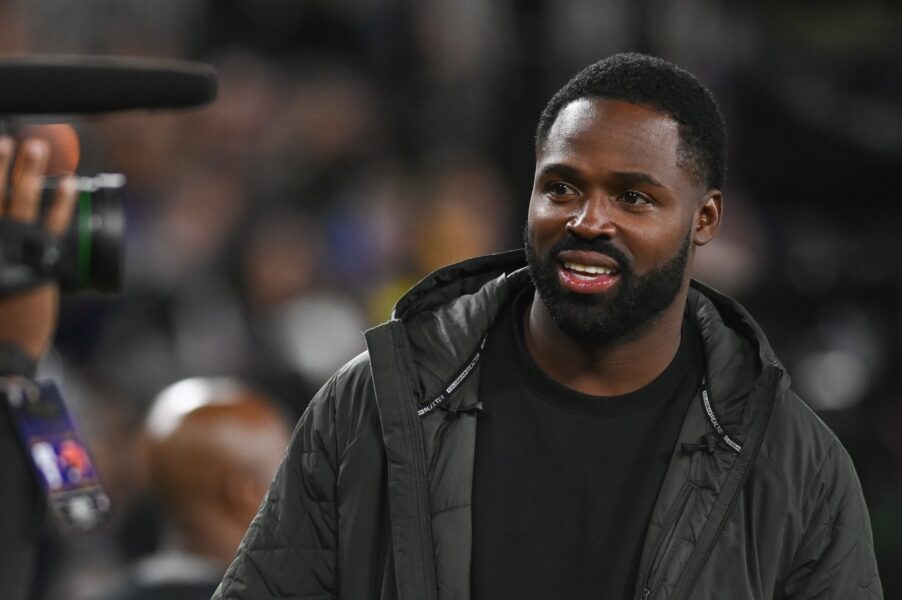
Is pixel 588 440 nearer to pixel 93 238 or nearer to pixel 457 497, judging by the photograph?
pixel 457 497

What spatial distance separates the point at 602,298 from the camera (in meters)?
2.41

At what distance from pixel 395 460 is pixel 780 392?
0.58 meters

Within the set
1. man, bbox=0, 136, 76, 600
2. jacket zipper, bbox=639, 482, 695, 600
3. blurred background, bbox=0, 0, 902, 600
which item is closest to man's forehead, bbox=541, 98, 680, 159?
jacket zipper, bbox=639, 482, 695, 600

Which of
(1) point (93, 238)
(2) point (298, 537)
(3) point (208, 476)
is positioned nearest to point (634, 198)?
(2) point (298, 537)

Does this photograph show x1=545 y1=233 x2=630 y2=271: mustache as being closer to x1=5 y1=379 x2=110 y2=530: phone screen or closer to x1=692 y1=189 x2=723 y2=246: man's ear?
x1=692 y1=189 x2=723 y2=246: man's ear

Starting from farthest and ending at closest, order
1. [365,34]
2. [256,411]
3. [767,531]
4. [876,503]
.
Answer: [365,34] → [876,503] → [256,411] → [767,531]

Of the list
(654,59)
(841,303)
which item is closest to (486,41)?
(841,303)

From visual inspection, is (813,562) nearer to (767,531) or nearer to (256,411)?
(767,531)

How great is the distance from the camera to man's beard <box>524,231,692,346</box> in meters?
2.41

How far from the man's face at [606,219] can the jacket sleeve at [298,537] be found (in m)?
0.41

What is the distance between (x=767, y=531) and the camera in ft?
7.61

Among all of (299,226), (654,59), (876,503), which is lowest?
(876,503)

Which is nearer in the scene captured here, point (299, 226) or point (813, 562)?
point (813, 562)

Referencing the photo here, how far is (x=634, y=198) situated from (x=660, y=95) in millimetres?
172
